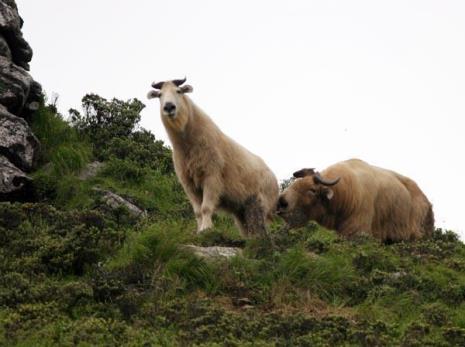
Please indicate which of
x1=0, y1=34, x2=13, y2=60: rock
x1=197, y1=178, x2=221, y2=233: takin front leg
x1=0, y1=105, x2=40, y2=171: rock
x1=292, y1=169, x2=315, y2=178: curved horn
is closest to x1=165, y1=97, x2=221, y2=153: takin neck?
x1=197, y1=178, x2=221, y2=233: takin front leg

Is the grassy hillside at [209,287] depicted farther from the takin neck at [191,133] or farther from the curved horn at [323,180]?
the takin neck at [191,133]

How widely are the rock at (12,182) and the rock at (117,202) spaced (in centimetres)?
132

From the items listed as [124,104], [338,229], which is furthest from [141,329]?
[124,104]

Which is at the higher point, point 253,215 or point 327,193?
point 327,193

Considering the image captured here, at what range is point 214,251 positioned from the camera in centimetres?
1312

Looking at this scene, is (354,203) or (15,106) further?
(15,106)

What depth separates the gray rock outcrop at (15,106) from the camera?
16.5m

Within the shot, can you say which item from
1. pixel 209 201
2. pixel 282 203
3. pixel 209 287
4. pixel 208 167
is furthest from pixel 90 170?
pixel 209 287

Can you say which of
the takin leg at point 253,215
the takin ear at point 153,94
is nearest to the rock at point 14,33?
the takin ear at point 153,94

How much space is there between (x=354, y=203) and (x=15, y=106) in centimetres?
632

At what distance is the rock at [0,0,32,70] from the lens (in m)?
19.1

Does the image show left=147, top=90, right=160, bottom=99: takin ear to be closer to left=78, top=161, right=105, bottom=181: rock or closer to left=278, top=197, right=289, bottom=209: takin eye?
left=278, top=197, right=289, bottom=209: takin eye

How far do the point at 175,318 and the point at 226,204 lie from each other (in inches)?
205

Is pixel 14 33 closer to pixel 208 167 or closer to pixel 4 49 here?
pixel 4 49
